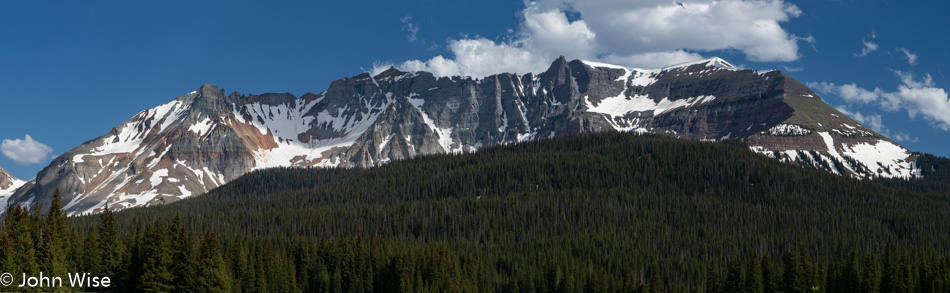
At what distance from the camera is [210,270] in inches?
3610

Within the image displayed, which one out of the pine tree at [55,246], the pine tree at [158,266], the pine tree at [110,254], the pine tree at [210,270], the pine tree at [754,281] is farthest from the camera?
the pine tree at [754,281]

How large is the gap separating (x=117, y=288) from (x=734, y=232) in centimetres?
12886

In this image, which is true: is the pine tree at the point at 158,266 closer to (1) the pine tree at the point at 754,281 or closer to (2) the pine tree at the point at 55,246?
(2) the pine tree at the point at 55,246

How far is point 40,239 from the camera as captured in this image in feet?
282

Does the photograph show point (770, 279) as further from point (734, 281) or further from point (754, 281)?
point (734, 281)

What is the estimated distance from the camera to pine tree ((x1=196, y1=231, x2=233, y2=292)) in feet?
298

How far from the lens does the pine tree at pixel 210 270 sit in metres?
90.8

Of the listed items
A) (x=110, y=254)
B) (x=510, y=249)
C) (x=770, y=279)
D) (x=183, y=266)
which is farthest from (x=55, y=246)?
(x=510, y=249)

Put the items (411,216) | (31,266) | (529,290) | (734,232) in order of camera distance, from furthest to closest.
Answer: (411,216) → (734,232) → (529,290) → (31,266)

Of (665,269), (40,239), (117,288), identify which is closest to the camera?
(40,239)

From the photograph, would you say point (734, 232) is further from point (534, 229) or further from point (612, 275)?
point (612, 275)

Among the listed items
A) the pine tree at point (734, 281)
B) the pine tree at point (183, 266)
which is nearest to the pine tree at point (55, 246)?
the pine tree at point (183, 266)

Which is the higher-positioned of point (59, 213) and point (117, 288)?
point (59, 213)

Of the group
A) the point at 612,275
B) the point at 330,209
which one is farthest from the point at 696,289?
the point at 330,209
